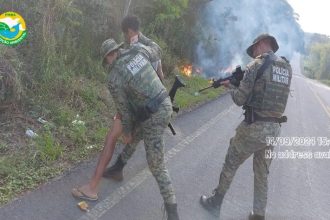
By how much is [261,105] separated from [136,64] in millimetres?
1447

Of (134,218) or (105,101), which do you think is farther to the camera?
(105,101)

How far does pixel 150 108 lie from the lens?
4086 millimetres

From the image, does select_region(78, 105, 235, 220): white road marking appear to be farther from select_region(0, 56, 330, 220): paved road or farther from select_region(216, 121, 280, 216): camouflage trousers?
select_region(216, 121, 280, 216): camouflage trousers

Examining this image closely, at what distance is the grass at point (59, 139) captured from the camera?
4.47 metres

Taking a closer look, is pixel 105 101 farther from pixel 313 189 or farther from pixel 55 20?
pixel 313 189

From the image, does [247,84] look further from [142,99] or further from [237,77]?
[142,99]

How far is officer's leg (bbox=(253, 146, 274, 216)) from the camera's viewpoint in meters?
4.59

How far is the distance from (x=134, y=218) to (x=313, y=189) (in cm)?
334

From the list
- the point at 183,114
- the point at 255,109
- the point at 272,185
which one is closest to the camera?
the point at 255,109

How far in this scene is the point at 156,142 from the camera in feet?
13.7

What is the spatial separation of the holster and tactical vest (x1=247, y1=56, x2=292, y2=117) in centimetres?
105

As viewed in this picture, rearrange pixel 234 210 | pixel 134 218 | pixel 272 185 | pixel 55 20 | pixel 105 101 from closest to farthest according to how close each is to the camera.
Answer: pixel 134 218 → pixel 234 210 → pixel 272 185 → pixel 55 20 → pixel 105 101

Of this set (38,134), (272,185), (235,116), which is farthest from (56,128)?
(235,116)

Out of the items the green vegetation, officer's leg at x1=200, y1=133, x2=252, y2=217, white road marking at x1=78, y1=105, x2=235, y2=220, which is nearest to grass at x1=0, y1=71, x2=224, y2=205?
the green vegetation
